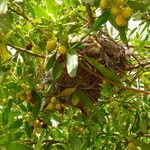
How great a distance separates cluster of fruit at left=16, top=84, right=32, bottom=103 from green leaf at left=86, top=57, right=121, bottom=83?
1.24 ft

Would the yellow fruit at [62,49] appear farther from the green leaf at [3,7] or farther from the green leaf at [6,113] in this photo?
the green leaf at [6,113]

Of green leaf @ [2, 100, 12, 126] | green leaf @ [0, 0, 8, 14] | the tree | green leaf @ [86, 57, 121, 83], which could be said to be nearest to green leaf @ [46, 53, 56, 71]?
the tree

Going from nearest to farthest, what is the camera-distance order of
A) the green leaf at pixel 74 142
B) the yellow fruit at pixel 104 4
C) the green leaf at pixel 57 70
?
the yellow fruit at pixel 104 4, the green leaf at pixel 57 70, the green leaf at pixel 74 142

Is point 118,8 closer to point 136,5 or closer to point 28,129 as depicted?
point 136,5

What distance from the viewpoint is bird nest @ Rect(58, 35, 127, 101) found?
5.80 ft

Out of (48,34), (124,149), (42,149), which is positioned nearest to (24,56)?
(48,34)

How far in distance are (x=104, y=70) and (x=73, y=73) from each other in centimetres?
24

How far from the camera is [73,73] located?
1424mm

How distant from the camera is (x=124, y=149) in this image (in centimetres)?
214

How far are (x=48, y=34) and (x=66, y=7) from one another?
126 mm

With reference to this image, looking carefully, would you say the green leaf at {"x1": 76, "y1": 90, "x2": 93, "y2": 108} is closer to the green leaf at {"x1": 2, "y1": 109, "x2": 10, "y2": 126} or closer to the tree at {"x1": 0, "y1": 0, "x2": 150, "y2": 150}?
the tree at {"x1": 0, "y1": 0, "x2": 150, "y2": 150}

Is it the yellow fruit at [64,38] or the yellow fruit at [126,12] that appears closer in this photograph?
the yellow fruit at [126,12]

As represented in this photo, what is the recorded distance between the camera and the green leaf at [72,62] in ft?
4.70

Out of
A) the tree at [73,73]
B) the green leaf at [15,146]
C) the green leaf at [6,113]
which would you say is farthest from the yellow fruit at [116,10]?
the green leaf at [6,113]
